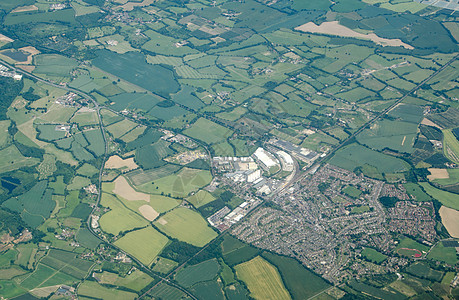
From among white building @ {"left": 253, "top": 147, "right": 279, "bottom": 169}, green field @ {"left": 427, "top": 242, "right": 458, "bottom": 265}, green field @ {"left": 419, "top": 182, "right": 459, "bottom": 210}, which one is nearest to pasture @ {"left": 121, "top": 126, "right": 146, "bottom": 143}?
white building @ {"left": 253, "top": 147, "right": 279, "bottom": 169}

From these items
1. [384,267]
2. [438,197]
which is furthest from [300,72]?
[384,267]

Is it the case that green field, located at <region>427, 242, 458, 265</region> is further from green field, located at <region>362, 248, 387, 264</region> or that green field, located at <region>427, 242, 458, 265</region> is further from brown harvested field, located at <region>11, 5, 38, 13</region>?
brown harvested field, located at <region>11, 5, 38, 13</region>

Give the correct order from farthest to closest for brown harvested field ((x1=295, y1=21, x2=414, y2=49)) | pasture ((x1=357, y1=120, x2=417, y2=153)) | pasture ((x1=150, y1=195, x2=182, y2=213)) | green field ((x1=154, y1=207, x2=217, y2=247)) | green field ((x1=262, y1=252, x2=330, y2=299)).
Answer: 1. brown harvested field ((x1=295, y1=21, x2=414, y2=49))
2. pasture ((x1=357, y1=120, x2=417, y2=153))
3. pasture ((x1=150, y1=195, x2=182, y2=213))
4. green field ((x1=154, y1=207, x2=217, y2=247))
5. green field ((x1=262, y1=252, x2=330, y2=299))

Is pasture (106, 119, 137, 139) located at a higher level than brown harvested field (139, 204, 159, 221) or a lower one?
higher

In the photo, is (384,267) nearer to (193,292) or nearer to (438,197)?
(438,197)

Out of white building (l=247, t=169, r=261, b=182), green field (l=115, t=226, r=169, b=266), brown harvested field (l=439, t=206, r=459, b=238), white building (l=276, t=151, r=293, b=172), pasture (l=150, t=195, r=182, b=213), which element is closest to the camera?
green field (l=115, t=226, r=169, b=266)

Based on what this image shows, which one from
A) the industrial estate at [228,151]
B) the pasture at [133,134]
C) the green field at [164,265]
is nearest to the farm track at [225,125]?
the industrial estate at [228,151]

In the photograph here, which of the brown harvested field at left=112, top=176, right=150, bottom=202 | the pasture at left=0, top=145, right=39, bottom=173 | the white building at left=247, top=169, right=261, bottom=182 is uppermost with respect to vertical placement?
the white building at left=247, top=169, right=261, bottom=182

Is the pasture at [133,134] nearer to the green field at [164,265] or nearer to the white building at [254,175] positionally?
the white building at [254,175]
